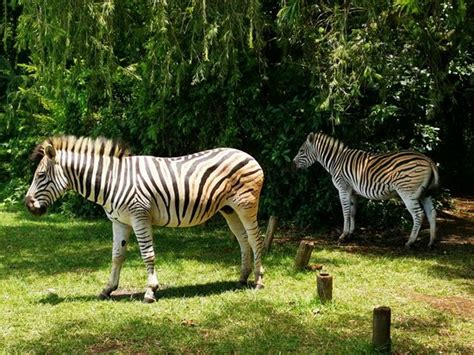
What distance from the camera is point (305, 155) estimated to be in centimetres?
1102

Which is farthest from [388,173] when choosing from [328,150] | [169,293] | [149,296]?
[149,296]

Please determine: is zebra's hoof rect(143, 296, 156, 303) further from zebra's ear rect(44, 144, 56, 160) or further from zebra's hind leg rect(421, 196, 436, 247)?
zebra's hind leg rect(421, 196, 436, 247)

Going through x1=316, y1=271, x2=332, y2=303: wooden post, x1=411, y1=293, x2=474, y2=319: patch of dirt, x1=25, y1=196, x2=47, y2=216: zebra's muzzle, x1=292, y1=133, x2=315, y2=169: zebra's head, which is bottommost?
x1=411, y1=293, x2=474, y2=319: patch of dirt

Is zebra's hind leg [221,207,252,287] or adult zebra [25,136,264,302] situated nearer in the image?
adult zebra [25,136,264,302]

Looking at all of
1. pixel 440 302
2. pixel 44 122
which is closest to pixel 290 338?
pixel 440 302

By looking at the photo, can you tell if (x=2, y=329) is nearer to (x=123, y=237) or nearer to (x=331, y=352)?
(x=123, y=237)

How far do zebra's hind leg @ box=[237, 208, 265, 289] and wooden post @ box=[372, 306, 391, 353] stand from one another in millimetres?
2252

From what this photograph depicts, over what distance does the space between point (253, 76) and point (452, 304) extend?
21.6ft

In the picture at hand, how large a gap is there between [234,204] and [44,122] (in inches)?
388

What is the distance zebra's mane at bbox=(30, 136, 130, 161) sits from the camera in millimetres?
6614

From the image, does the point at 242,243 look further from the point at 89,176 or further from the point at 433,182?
the point at 433,182

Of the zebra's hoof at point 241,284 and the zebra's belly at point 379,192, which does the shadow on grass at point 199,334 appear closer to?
the zebra's hoof at point 241,284

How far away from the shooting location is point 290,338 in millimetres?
5332

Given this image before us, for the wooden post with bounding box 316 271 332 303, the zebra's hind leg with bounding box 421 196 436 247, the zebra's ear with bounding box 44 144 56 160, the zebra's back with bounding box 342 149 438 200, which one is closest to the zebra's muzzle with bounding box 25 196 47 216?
the zebra's ear with bounding box 44 144 56 160
